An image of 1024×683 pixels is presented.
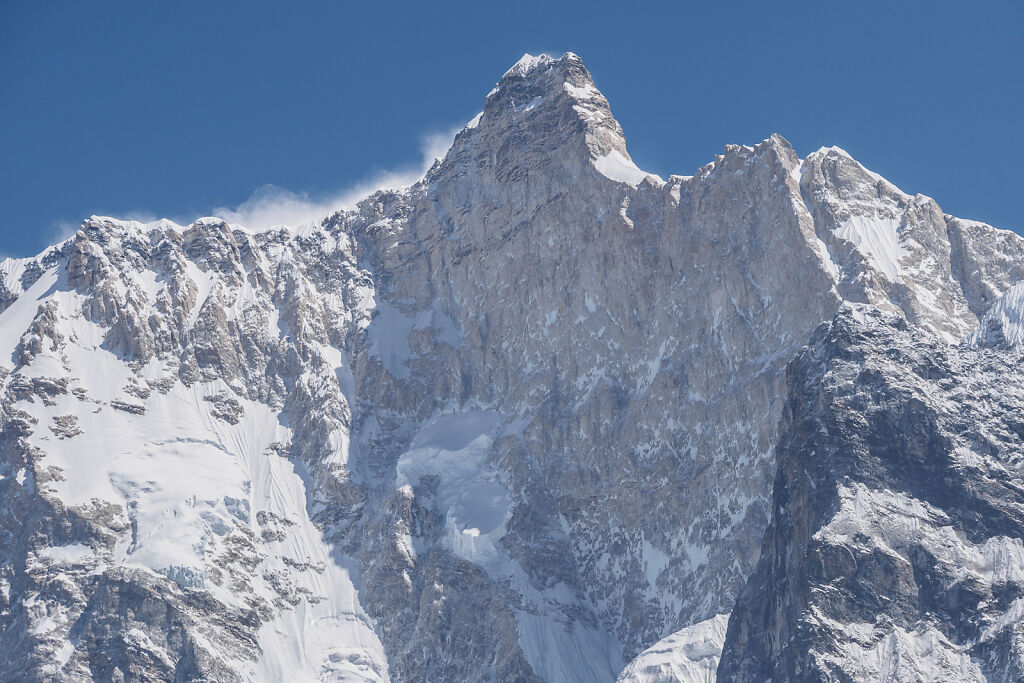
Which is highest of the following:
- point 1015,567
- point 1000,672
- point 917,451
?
point 917,451

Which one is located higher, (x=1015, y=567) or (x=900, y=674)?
(x=1015, y=567)

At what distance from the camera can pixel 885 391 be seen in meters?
187

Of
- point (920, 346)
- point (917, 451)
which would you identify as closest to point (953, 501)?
point (917, 451)

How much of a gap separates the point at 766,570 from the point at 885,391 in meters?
20.0

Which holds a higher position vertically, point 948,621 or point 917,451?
point 917,451

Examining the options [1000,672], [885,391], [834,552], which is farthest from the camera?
[885,391]

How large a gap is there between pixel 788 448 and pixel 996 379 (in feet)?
68.1

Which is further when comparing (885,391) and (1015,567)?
(885,391)

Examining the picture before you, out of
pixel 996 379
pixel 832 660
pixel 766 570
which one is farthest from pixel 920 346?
pixel 832 660

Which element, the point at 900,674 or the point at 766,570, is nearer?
the point at 900,674

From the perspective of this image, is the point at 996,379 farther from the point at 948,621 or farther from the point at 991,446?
the point at 948,621

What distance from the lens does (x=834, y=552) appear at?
17538cm

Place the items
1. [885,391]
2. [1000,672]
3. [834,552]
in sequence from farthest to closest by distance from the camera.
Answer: [885,391] → [834,552] → [1000,672]

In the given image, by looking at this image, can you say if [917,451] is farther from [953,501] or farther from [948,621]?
[948,621]
